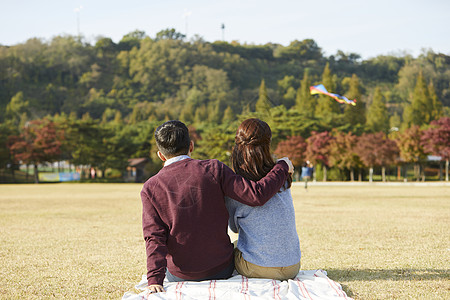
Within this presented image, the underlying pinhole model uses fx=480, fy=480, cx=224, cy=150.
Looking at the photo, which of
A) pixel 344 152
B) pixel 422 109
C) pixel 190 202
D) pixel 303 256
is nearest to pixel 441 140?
pixel 344 152

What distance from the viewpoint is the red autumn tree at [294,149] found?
46.1 m

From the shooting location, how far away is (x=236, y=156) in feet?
11.2

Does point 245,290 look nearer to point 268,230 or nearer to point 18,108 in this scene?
point 268,230

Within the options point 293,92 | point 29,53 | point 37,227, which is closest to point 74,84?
point 29,53

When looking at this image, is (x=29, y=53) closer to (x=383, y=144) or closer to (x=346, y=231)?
(x=383, y=144)

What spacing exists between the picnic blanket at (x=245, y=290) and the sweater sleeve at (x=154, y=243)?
136 millimetres

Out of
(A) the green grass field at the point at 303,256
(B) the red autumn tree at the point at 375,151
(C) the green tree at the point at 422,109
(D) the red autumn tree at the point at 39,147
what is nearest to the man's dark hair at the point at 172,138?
(A) the green grass field at the point at 303,256

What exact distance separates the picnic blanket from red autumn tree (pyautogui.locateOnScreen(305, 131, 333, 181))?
41.6 m

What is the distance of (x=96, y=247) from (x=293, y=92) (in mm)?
94318

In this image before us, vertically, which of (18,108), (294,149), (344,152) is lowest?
(344,152)

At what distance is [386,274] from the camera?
14.6 feet

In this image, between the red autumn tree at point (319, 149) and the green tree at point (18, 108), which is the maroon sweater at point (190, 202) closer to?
the red autumn tree at point (319, 149)

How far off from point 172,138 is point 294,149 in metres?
43.6

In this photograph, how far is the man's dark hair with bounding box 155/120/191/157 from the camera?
324cm
